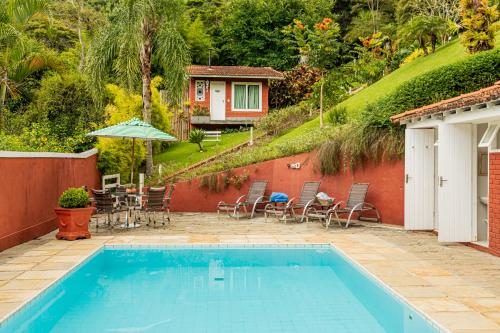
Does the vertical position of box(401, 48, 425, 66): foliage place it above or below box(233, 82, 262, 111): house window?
above

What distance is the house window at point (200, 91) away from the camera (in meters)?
27.4

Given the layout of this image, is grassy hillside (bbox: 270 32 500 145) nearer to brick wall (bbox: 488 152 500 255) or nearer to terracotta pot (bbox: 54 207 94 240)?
terracotta pot (bbox: 54 207 94 240)

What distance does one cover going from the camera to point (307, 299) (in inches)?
252

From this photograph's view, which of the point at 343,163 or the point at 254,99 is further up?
the point at 254,99

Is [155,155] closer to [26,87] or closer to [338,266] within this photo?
[26,87]

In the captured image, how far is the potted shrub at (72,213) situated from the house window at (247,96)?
18468 mm

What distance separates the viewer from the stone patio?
5.28 m

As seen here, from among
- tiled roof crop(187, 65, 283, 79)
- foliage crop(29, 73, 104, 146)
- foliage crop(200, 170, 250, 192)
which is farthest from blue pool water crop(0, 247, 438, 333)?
tiled roof crop(187, 65, 283, 79)

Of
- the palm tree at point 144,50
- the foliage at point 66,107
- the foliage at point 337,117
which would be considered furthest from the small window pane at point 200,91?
the foliage at point 337,117

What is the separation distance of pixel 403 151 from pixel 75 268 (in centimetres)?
743

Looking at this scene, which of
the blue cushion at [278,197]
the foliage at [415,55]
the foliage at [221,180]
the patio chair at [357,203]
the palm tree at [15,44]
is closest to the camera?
the palm tree at [15,44]

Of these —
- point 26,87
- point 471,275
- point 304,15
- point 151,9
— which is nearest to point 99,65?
point 151,9

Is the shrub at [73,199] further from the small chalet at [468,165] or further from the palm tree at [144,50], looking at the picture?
the palm tree at [144,50]

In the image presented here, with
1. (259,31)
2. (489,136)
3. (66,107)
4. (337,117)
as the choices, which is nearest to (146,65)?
(66,107)
